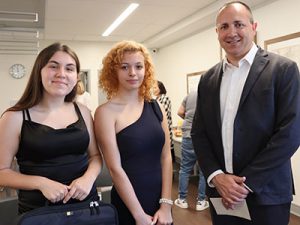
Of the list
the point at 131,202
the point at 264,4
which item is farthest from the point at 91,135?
the point at 264,4

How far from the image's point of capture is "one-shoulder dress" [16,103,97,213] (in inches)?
49.3

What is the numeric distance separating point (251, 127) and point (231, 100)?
173 mm

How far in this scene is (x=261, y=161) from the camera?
1.39 m

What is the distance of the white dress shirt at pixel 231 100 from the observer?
1.51m

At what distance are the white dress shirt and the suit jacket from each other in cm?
4

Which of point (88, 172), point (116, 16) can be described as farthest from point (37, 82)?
point (116, 16)

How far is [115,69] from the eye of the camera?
5.13 ft

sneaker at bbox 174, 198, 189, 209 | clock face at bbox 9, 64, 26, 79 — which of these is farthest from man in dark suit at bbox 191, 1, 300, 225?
clock face at bbox 9, 64, 26, 79

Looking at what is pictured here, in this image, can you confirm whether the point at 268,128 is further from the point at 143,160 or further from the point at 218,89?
the point at 143,160

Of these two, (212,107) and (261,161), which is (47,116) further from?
(261,161)

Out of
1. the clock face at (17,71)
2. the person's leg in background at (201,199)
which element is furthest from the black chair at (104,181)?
the clock face at (17,71)

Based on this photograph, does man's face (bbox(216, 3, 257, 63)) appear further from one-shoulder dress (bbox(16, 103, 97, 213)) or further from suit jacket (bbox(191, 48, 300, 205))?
one-shoulder dress (bbox(16, 103, 97, 213))

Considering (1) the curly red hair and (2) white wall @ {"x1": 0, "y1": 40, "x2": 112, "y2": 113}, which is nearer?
(1) the curly red hair

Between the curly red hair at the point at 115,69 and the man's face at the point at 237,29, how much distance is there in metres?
0.40
